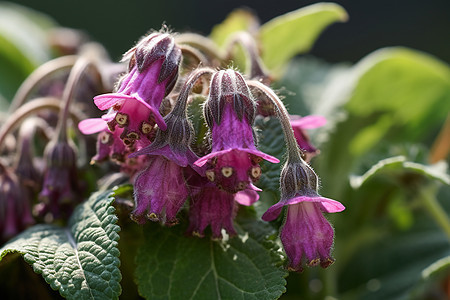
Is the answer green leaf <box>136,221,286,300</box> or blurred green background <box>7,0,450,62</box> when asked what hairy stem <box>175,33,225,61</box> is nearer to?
green leaf <box>136,221,286,300</box>

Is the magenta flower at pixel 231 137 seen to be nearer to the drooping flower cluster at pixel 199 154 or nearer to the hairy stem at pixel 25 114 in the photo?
the drooping flower cluster at pixel 199 154

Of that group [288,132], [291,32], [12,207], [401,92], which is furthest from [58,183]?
[401,92]

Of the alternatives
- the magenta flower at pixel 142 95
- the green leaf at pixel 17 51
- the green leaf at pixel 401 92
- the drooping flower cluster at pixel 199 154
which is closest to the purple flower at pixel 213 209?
the drooping flower cluster at pixel 199 154

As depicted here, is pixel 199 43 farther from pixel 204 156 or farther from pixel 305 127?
pixel 204 156

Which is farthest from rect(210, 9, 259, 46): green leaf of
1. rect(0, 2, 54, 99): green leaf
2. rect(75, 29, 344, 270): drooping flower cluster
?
rect(75, 29, 344, 270): drooping flower cluster

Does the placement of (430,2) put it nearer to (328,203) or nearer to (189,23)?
(189,23)

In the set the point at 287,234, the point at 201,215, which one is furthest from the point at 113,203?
the point at 287,234
